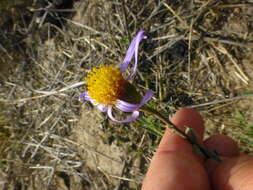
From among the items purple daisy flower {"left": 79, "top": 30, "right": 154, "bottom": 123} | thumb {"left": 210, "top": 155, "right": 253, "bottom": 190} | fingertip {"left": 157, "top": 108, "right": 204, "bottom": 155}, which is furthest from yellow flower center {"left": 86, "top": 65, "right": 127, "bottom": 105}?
thumb {"left": 210, "top": 155, "right": 253, "bottom": 190}

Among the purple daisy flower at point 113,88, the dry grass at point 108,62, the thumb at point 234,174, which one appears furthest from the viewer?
the dry grass at point 108,62

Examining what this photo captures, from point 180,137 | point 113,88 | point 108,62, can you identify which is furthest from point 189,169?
point 108,62

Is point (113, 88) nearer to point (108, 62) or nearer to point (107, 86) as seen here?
point (107, 86)

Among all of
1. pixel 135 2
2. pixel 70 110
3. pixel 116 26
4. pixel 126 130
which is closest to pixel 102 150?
pixel 126 130

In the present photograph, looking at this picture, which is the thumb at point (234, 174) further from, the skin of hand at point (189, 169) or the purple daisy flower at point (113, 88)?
the purple daisy flower at point (113, 88)

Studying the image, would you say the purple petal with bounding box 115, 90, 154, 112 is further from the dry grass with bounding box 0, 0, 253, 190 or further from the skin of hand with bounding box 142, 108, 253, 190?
the dry grass with bounding box 0, 0, 253, 190

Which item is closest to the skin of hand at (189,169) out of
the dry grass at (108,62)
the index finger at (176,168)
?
the index finger at (176,168)
